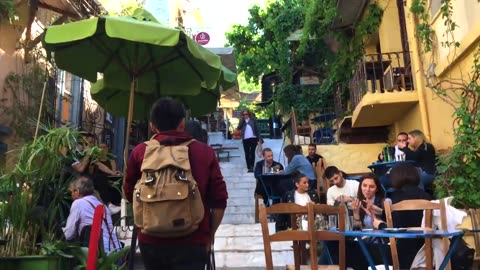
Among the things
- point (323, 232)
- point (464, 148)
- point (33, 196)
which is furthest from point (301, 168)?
point (33, 196)

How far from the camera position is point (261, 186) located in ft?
26.5

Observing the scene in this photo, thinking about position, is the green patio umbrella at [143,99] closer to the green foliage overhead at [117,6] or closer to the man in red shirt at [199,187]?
the man in red shirt at [199,187]

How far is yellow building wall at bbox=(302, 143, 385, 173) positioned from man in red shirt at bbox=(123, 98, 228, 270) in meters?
8.66

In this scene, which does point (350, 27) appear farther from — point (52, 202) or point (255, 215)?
point (52, 202)

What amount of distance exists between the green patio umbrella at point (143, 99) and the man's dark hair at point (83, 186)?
68.0 inches

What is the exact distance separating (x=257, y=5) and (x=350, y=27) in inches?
292

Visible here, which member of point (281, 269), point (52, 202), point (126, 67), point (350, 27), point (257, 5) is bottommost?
point (281, 269)

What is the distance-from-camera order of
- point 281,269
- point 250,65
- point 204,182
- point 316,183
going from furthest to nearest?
1. point 250,65
2. point 316,183
3. point 281,269
4. point 204,182

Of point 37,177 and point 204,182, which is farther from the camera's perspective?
point 37,177

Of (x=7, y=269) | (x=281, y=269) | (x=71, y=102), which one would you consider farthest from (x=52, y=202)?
(x=71, y=102)

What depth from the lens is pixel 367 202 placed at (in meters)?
4.43

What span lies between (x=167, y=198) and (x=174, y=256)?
0.32 m

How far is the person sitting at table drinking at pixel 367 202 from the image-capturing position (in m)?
4.19

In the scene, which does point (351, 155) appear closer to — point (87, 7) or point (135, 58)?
point (87, 7)
